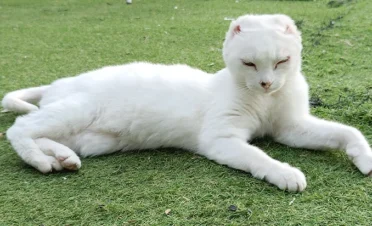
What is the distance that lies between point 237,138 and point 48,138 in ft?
3.31

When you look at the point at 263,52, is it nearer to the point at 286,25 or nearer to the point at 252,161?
the point at 286,25

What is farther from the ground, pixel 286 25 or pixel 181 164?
pixel 286 25

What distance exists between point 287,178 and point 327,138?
473mm

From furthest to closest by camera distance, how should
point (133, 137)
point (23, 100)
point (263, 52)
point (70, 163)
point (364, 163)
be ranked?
point (23, 100) → point (133, 137) → point (70, 163) → point (263, 52) → point (364, 163)

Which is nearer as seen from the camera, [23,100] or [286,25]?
[286,25]

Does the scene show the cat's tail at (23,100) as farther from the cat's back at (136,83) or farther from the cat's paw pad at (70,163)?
the cat's paw pad at (70,163)

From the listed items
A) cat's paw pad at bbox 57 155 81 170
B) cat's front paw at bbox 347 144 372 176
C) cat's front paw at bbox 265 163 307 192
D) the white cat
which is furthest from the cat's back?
cat's front paw at bbox 347 144 372 176

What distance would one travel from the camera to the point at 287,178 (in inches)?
72.7

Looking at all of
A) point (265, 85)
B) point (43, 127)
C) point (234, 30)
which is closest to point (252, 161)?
point (265, 85)

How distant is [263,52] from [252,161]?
1.60 feet

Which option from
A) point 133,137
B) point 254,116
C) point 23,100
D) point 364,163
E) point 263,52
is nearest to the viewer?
point 364,163

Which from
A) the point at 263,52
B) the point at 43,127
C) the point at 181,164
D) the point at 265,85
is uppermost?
the point at 263,52

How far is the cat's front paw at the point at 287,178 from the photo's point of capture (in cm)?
183

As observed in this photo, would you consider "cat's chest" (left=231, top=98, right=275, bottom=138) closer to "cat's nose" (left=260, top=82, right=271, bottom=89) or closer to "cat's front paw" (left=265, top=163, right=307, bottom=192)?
"cat's nose" (left=260, top=82, right=271, bottom=89)
